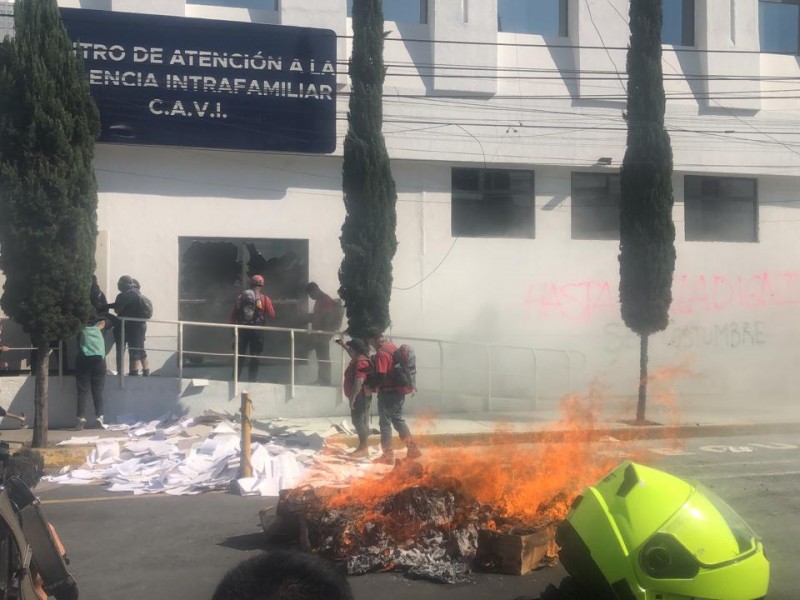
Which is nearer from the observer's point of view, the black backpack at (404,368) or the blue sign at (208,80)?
the black backpack at (404,368)

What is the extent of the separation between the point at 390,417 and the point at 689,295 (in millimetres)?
9163

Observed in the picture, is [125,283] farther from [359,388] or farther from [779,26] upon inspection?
[779,26]

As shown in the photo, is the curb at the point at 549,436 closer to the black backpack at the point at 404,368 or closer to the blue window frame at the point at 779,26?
the black backpack at the point at 404,368

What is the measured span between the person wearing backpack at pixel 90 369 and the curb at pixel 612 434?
3405 millimetres

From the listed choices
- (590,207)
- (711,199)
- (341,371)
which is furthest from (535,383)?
(711,199)

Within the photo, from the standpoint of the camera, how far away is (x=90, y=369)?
40.4 ft

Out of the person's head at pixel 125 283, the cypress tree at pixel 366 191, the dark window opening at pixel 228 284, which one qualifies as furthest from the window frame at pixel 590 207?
the person's head at pixel 125 283

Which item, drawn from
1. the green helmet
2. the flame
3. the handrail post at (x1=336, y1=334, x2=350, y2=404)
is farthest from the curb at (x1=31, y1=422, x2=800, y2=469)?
the green helmet

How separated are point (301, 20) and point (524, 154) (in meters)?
4.75

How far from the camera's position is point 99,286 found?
1408 centimetres

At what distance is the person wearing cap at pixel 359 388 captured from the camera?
10.9 metres

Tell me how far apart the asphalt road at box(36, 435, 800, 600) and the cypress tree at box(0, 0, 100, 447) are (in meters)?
2.58

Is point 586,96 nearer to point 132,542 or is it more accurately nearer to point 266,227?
point 266,227

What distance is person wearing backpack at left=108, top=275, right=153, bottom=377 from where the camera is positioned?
13.4 metres
